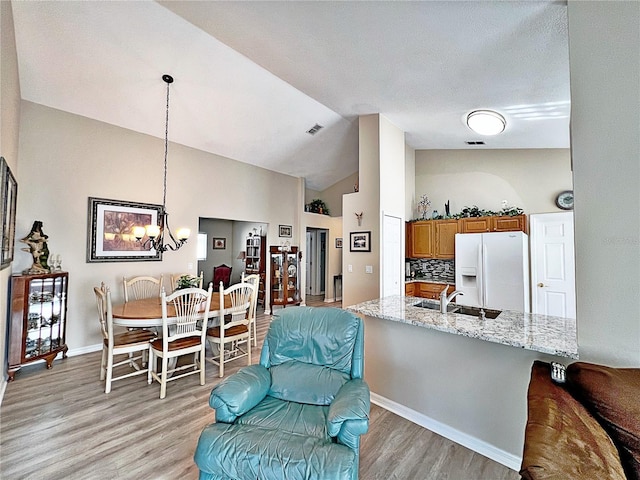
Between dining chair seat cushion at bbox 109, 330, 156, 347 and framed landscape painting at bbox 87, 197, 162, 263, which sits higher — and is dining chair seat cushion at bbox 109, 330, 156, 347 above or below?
below

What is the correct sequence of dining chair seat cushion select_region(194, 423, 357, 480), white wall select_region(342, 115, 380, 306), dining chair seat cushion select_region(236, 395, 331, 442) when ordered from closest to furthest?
dining chair seat cushion select_region(194, 423, 357, 480) < dining chair seat cushion select_region(236, 395, 331, 442) < white wall select_region(342, 115, 380, 306)

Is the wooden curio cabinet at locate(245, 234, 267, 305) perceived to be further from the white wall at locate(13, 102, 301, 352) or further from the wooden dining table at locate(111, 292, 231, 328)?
the wooden dining table at locate(111, 292, 231, 328)

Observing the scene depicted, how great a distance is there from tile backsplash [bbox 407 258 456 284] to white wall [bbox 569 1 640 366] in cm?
383

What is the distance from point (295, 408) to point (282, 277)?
4.62 m

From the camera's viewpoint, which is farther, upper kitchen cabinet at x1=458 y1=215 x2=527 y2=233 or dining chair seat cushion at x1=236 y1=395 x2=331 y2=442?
upper kitchen cabinet at x1=458 y1=215 x2=527 y2=233

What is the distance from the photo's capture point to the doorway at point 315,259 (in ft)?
27.5

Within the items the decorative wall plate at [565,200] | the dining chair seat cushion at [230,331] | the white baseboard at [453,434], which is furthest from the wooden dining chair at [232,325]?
the decorative wall plate at [565,200]

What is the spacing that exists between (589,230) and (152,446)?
3.17 metres

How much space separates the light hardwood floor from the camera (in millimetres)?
1836

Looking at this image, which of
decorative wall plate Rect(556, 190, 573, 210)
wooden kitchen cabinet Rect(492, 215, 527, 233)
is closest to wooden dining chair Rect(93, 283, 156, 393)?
wooden kitchen cabinet Rect(492, 215, 527, 233)

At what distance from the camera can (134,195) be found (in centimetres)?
441

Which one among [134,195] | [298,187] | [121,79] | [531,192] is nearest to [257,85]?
[121,79]

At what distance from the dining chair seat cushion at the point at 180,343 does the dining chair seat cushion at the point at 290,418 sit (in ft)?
4.83

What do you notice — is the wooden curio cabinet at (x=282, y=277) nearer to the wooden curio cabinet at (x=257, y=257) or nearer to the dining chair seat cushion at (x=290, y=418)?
the wooden curio cabinet at (x=257, y=257)
